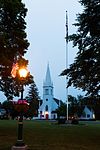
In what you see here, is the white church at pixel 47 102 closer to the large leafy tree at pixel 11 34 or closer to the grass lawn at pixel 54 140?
the grass lawn at pixel 54 140

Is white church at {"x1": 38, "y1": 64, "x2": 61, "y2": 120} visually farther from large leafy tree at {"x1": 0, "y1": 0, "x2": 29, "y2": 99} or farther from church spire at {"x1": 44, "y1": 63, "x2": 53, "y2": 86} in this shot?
large leafy tree at {"x1": 0, "y1": 0, "x2": 29, "y2": 99}

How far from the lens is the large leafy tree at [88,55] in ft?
103

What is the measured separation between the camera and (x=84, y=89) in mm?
33156

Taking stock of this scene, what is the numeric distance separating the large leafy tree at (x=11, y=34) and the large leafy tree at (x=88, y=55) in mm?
4261

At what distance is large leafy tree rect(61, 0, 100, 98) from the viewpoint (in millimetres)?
31312

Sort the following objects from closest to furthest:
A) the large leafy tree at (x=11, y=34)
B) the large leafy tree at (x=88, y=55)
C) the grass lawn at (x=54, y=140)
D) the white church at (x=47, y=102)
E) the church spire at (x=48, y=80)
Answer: the grass lawn at (x=54, y=140)
the large leafy tree at (x=11, y=34)
the large leafy tree at (x=88, y=55)
the white church at (x=47, y=102)
the church spire at (x=48, y=80)

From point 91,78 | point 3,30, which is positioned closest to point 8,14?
point 3,30

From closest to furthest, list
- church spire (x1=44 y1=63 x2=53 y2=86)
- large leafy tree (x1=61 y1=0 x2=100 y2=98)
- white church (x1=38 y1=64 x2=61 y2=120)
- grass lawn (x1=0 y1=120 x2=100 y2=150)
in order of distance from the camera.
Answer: grass lawn (x1=0 y1=120 x2=100 y2=150) < large leafy tree (x1=61 y1=0 x2=100 y2=98) < white church (x1=38 y1=64 x2=61 y2=120) < church spire (x1=44 y1=63 x2=53 y2=86)

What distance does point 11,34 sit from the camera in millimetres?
31562

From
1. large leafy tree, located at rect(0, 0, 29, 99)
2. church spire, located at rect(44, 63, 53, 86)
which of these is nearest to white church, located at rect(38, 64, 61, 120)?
church spire, located at rect(44, 63, 53, 86)

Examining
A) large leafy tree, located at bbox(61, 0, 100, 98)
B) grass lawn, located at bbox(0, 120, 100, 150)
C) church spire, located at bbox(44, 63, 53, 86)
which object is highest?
church spire, located at bbox(44, 63, 53, 86)

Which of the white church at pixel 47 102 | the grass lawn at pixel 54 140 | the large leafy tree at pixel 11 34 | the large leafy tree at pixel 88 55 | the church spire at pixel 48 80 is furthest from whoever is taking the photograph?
the church spire at pixel 48 80

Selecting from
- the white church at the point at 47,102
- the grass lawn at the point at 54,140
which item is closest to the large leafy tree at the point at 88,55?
the grass lawn at the point at 54,140

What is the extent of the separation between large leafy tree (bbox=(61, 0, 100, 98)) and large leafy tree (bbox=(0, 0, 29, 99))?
4.26m
